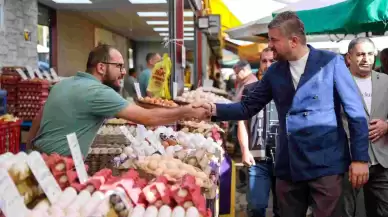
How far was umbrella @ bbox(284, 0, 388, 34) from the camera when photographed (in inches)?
180

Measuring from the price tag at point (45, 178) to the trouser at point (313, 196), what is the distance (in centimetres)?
163

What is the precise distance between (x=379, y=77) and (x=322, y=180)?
151cm


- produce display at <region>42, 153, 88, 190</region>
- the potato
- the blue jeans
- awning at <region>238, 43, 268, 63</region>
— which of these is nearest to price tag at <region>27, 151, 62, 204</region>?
produce display at <region>42, 153, 88, 190</region>

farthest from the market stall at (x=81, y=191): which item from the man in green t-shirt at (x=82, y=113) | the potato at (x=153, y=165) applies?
the man in green t-shirt at (x=82, y=113)

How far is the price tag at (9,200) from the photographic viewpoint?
1866 mm

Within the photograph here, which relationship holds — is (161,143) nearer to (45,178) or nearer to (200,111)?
(200,111)

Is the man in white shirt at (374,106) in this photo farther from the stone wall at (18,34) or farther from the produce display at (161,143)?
the stone wall at (18,34)

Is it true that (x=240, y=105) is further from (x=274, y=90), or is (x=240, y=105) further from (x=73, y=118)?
(x=73, y=118)

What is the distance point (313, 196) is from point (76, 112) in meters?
1.62

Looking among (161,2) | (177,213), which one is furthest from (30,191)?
(161,2)

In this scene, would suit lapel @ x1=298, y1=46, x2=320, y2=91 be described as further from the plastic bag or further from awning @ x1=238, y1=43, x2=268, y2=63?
awning @ x1=238, y1=43, x2=268, y2=63

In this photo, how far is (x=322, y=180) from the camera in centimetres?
308

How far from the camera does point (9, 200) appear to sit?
1879mm

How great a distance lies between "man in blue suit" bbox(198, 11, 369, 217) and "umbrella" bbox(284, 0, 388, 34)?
5.68 ft
